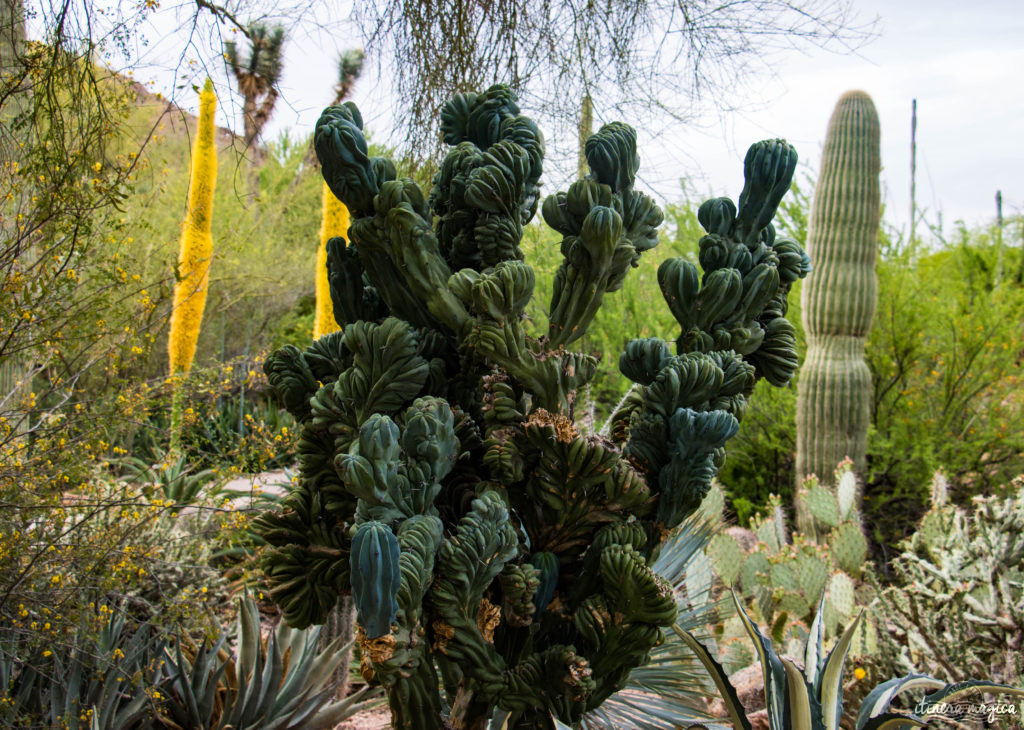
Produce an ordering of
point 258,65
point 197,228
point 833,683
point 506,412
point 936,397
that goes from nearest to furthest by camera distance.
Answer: point 506,412 → point 833,683 → point 258,65 → point 936,397 → point 197,228

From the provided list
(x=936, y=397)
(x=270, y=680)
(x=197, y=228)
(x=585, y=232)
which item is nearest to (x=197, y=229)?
(x=197, y=228)

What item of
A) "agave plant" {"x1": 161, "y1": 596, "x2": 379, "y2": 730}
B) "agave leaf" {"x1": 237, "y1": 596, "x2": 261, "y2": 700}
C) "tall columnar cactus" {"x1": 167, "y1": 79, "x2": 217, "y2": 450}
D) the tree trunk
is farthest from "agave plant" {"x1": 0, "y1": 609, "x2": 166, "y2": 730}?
"tall columnar cactus" {"x1": 167, "y1": 79, "x2": 217, "y2": 450}

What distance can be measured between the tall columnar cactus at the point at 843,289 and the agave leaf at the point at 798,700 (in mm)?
5239

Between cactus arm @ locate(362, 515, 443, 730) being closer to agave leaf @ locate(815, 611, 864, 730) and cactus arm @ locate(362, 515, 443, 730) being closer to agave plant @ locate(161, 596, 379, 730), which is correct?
agave leaf @ locate(815, 611, 864, 730)

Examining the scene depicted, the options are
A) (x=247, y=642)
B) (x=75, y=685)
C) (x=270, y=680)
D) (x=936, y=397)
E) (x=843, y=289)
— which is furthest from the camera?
(x=936, y=397)

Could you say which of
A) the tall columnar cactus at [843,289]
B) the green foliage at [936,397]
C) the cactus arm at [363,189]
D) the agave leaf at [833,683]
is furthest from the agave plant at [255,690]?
the green foliage at [936,397]

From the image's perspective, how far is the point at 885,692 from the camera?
183 centimetres

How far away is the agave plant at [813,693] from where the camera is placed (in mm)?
1684

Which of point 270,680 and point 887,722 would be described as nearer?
point 887,722

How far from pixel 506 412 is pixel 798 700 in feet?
3.21

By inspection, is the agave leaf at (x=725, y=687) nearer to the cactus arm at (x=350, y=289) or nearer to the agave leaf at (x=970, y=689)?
the agave leaf at (x=970, y=689)

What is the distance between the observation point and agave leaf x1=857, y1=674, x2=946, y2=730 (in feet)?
5.74

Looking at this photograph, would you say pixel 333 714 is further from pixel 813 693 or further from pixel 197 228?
pixel 197 228

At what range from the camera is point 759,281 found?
159cm
